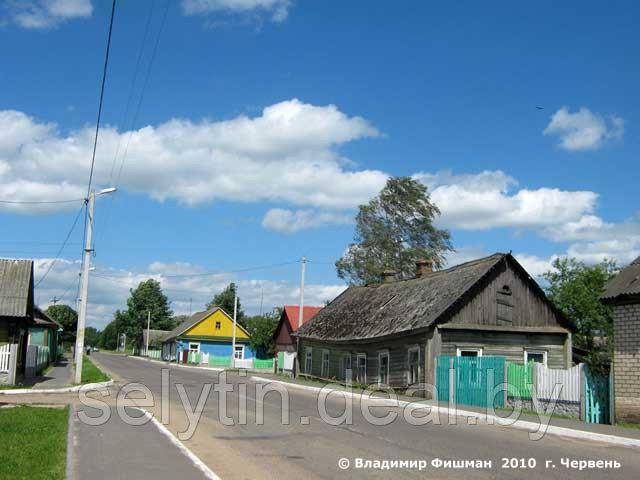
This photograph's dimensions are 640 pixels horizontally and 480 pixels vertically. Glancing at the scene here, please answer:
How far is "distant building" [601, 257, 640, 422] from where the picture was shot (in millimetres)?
16344

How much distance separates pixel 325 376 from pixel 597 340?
54.1ft

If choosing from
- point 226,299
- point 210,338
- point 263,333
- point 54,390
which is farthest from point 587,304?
point 226,299

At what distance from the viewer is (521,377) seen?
66.2 ft

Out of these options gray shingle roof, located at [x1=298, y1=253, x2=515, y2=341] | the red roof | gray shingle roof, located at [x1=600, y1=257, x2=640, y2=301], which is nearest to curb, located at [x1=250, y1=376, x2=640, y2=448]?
gray shingle roof, located at [x1=600, y1=257, x2=640, y2=301]

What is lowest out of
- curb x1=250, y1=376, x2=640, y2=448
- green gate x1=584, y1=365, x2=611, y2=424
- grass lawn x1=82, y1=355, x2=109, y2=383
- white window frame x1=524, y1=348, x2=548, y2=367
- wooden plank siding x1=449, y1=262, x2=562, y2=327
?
grass lawn x1=82, y1=355, x2=109, y2=383

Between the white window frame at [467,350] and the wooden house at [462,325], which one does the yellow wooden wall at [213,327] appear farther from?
the white window frame at [467,350]

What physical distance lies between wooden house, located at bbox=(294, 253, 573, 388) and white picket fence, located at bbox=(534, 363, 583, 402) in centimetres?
648

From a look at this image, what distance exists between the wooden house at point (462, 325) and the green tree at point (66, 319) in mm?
85390

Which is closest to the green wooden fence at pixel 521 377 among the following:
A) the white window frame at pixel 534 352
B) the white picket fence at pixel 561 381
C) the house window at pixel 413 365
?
the white picket fence at pixel 561 381

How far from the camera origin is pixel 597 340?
137 feet

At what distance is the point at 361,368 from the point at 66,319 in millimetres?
89895

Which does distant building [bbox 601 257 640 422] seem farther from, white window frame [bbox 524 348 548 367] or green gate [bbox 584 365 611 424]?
white window frame [bbox 524 348 548 367]

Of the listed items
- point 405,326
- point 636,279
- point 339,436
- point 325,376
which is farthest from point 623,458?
point 325,376

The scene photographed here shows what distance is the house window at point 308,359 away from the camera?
41688 millimetres
